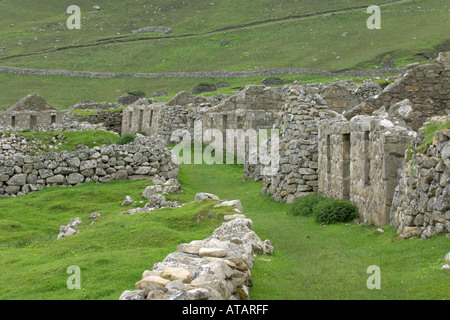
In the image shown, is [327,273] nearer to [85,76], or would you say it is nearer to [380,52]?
[380,52]

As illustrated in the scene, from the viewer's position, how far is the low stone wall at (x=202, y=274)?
6.68m

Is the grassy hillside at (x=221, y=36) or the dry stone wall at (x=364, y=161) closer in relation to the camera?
the dry stone wall at (x=364, y=161)

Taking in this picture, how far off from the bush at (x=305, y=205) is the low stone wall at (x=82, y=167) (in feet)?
A: 20.8

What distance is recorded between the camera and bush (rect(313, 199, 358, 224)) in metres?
14.7

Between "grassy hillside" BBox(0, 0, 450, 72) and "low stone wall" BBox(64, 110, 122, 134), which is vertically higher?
"grassy hillside" BBox(0, 0, 450, 72)

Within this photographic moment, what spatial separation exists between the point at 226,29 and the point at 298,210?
119m

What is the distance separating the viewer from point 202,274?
7.12 meters

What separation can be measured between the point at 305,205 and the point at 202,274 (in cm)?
1017

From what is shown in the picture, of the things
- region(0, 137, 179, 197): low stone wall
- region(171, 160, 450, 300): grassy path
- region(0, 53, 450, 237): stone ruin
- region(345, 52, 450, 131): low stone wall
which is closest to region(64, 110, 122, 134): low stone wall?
region(0, 53, 450, 237): stone ruin

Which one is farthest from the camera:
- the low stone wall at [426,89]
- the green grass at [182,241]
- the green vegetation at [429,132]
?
the low stone wall at [426,89]

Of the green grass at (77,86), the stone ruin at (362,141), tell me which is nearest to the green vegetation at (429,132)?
the stone ruin at (362,141)

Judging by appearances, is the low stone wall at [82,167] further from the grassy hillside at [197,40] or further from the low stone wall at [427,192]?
the grassy hillside at [197,40]

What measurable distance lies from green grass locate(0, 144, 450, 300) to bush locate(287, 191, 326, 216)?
32 cm

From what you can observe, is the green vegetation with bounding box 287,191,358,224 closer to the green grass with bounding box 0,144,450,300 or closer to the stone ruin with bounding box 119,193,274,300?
the green grass with bounding box 0,144,450,300
